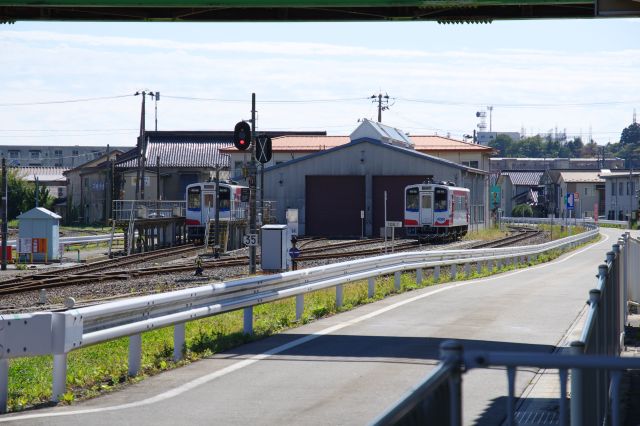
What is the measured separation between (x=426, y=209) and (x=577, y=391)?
46.4 meters

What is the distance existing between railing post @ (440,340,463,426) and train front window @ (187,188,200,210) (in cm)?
4730

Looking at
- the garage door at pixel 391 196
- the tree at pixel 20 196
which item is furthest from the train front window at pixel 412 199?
the tree at pixel 20 196

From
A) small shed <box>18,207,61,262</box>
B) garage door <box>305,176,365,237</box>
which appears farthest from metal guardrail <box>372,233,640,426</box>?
garage door <box>305,176,365,237</box>

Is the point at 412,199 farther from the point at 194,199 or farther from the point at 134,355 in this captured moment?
the point at 134,355

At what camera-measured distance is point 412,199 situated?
51656 millimetres

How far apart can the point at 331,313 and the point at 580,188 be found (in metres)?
107

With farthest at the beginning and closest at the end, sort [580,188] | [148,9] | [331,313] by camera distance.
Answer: [580,188] < [331,313] < [148,9]

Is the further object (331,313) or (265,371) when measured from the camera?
(331,313)

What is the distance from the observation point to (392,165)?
60781 mm

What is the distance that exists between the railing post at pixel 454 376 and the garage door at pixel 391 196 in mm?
56678

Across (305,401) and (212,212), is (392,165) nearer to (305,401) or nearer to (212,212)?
(212,212)

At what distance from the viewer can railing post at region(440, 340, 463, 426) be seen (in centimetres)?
336

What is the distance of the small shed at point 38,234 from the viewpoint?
1543 inches

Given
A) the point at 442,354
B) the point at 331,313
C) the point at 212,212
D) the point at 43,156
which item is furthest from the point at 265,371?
the point at 43,156
